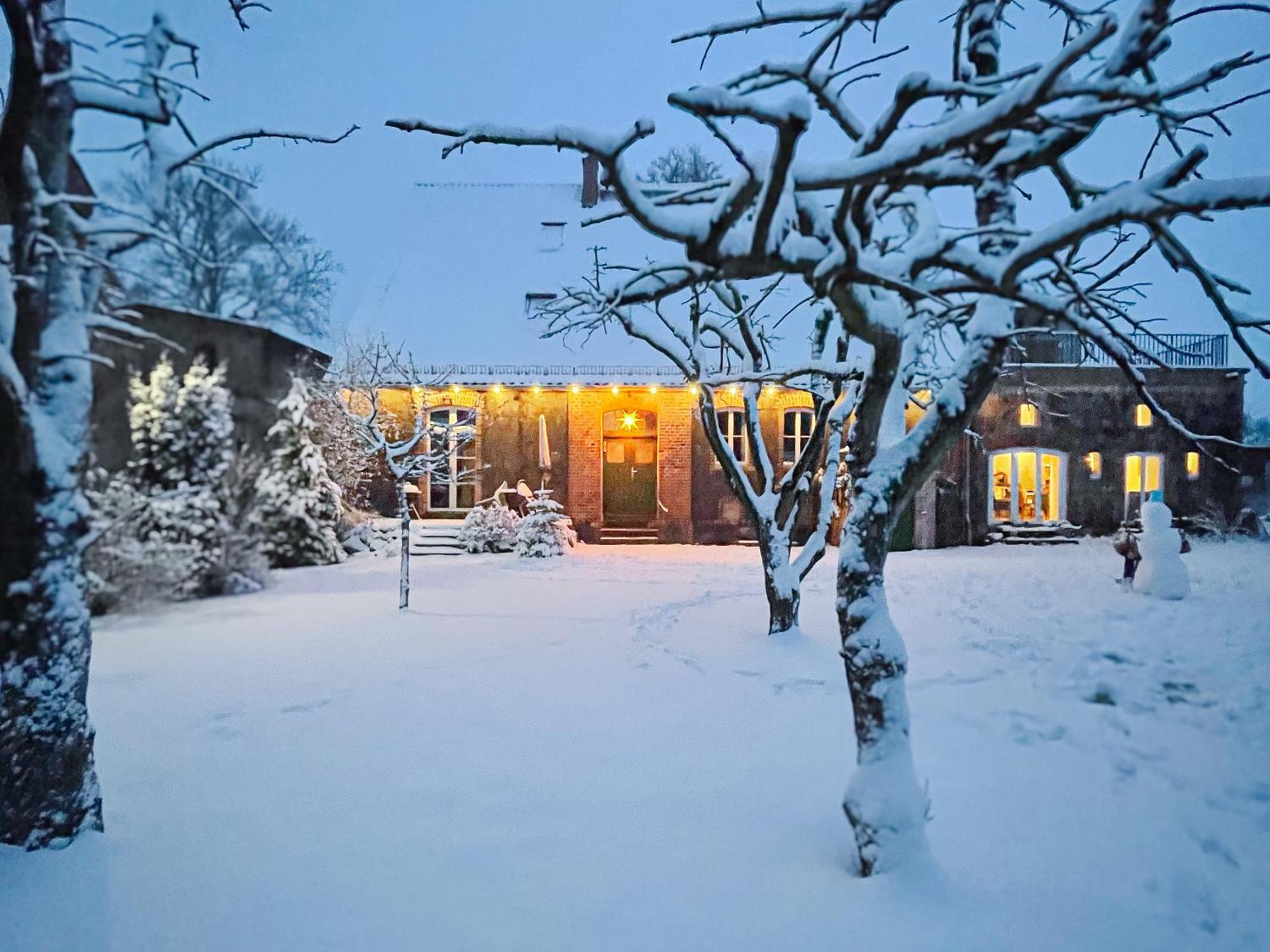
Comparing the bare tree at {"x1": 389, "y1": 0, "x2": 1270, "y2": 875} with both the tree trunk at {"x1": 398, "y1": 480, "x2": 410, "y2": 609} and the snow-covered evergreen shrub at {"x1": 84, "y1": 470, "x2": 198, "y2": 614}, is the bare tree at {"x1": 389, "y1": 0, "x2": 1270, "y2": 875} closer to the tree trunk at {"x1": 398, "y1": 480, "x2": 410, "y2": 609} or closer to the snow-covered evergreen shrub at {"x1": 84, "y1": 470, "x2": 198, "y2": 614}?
the tree trunk at {"x1": 398, "y1": 480, "x2": 410, "y2": 609}

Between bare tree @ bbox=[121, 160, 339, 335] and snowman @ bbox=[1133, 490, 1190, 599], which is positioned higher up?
bare tree @ bbox=[121, 160, 339, 335]

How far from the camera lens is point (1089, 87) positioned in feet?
6.75

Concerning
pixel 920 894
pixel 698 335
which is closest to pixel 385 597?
pixel 698 335

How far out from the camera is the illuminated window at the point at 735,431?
1725 cm

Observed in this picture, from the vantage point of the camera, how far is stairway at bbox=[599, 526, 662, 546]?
16922mm

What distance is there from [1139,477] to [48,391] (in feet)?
65.5

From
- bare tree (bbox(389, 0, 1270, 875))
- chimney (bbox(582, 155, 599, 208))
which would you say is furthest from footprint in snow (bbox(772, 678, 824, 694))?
chimney (bbox(582, 155, 599, 208))

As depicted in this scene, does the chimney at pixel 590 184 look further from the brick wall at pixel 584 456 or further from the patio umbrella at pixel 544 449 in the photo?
the patio umbrella at pixel 544 449

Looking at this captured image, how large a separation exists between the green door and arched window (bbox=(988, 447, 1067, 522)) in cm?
796

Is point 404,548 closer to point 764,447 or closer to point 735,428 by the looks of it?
point 764,447

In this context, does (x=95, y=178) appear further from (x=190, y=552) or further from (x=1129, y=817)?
(x=190, y=552)

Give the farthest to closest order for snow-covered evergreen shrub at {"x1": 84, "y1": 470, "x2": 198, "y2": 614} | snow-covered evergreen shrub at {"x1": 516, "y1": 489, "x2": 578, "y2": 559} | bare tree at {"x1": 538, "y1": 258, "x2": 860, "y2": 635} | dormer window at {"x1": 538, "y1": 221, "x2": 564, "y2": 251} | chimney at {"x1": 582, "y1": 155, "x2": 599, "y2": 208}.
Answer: chimney at {"x1": 582, "y1": 155, "x2": 599, "y2": 208}, dormer window at {"x1": 538, "y1": 221, "x2": 564, "y2": 251}, snow-covered evergreen shrub at {"x1": 516, "y1": 489, "x2": 578, "y2": 559}, snow-covered evergreen shrub at {"x1": 84, "y1": 470, "x2": 198, "y2": 614}, bare tree at {"x1": 538, "y1": 258, "x2": 860, "y2": 635}

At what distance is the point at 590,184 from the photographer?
19016 mm

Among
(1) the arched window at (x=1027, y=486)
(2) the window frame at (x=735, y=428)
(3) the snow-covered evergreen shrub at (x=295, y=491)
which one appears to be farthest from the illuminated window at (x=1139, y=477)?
(3) the snow-covered evergreen shrub at (x=295, y=491)
